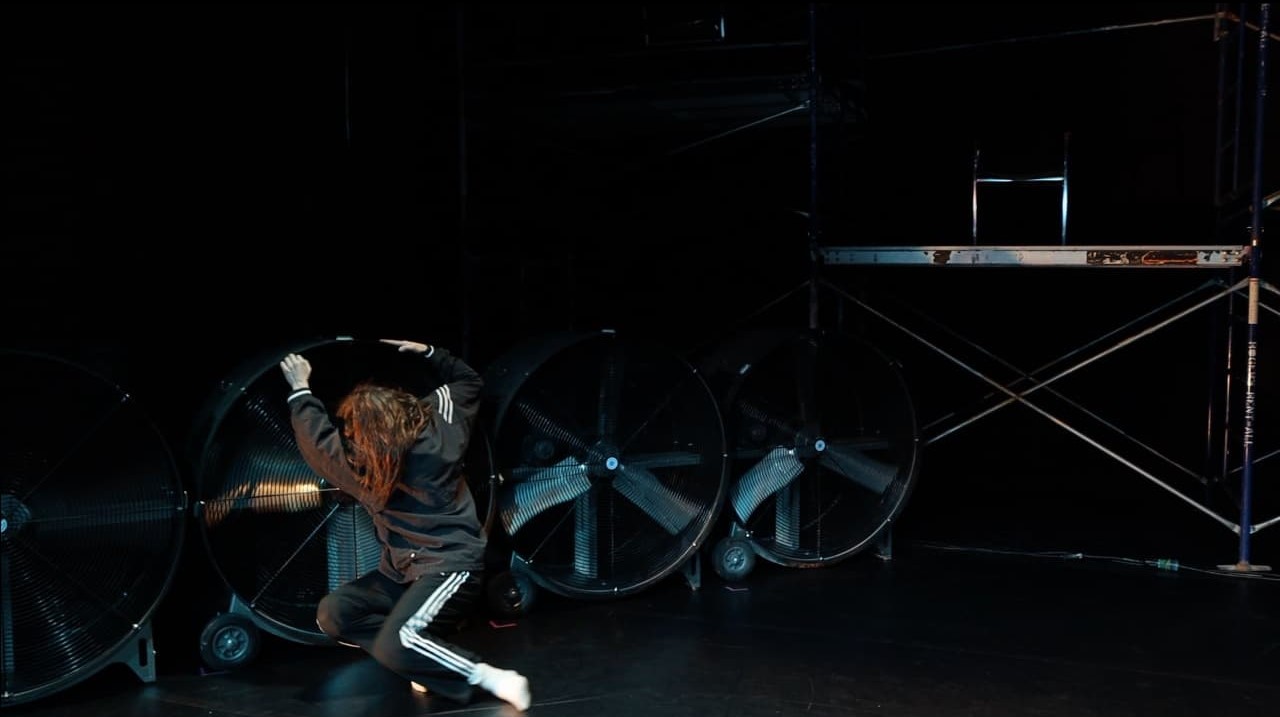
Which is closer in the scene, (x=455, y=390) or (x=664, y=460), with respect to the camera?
(x=455, y=390)

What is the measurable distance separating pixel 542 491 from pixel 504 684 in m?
1.39

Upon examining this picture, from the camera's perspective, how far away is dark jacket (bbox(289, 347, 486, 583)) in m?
4.61

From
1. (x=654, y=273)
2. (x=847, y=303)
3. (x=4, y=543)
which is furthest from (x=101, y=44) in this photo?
(x=847, y=303)

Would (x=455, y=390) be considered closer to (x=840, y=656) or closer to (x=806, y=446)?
(x=840, y=656)

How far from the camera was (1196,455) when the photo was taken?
8.99 m

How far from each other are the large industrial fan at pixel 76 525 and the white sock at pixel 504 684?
130 centimetres

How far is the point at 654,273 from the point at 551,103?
174cm

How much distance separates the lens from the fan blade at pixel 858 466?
21.6 feet

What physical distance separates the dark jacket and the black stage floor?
53 cm

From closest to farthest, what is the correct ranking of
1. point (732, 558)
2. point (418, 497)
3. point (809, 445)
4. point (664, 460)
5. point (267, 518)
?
point (418, 497)
point (267, 518)
point (664, 460)
point (732, 558)
point (809, 445)

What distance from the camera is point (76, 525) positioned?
4.54 m

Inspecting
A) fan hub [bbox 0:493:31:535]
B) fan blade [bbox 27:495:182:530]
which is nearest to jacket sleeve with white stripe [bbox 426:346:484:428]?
fan blade [bbox 27:495:182:530]

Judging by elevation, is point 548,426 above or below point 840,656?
above

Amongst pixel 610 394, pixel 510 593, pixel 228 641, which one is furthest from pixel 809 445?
pixel 228 641
